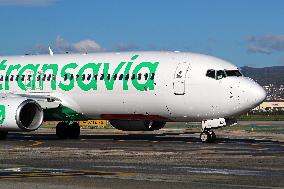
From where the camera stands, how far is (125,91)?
37688 mm

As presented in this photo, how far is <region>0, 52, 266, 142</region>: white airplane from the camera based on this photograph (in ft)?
115

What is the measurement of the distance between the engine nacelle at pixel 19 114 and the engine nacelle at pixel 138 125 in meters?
4.74

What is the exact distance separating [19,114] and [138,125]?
6.73 metres

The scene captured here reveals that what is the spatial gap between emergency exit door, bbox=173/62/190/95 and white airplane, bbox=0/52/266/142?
0.13ft

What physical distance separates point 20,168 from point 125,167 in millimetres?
3005

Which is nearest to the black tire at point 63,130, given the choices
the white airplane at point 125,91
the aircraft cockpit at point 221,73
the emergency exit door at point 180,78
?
the white airplane at point 125,91

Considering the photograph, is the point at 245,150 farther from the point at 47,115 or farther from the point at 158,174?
the point at 47,115

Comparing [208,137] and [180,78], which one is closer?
[208,137]

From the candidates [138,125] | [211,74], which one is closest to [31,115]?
[138,125]

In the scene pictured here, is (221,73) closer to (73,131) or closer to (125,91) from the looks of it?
(125,91)

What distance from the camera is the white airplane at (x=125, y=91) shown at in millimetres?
35125

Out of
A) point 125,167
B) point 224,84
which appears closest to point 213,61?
point 224,84

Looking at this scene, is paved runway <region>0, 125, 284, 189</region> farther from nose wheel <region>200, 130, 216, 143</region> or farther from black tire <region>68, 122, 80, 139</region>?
black tire <region>68, 122, 80, 139</region>

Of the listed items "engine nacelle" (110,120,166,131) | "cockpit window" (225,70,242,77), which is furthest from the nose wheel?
"engine nacelle" (110,120,166,131)
